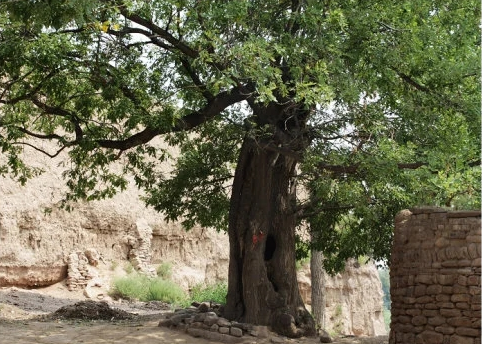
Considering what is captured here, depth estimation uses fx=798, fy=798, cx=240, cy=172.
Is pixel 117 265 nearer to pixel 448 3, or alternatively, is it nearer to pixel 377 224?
pixel 377 224

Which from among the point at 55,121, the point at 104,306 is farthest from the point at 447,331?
the point at 55,121

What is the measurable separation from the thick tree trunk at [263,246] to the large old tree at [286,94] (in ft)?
0.08

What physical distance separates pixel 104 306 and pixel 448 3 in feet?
27.9

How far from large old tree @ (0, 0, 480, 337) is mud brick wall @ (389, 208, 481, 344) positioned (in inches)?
29.1

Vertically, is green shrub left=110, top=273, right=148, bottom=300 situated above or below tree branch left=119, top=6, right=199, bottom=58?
below

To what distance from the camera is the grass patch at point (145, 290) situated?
2352 cm

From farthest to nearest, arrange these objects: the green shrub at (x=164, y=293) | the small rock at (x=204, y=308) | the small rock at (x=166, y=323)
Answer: the green shrub at (x=164, y=293) → the small rock at (x=204, y=308) → the small rock at (x=166, y=323)

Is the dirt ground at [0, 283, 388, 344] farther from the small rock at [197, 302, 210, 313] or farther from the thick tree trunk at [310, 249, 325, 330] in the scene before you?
the thick tree trunk at [310, 249, 325, 330]

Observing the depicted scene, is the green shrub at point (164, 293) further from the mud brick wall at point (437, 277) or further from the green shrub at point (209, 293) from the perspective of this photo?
the mud brick wall at point (437, 277)

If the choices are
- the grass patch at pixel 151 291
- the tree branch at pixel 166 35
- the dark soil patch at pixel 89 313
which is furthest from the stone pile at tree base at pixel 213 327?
the grass patch at pixel 151 291

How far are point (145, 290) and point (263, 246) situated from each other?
1115 cm

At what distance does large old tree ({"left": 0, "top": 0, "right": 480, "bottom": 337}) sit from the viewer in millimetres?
10641

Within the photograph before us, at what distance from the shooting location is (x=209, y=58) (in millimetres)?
9812

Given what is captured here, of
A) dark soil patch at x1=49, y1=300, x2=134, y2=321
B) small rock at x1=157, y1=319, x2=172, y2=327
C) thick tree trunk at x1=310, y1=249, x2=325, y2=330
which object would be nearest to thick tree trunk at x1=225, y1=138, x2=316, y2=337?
small rock at x1=157, y1=319, x2=172, y2=327
